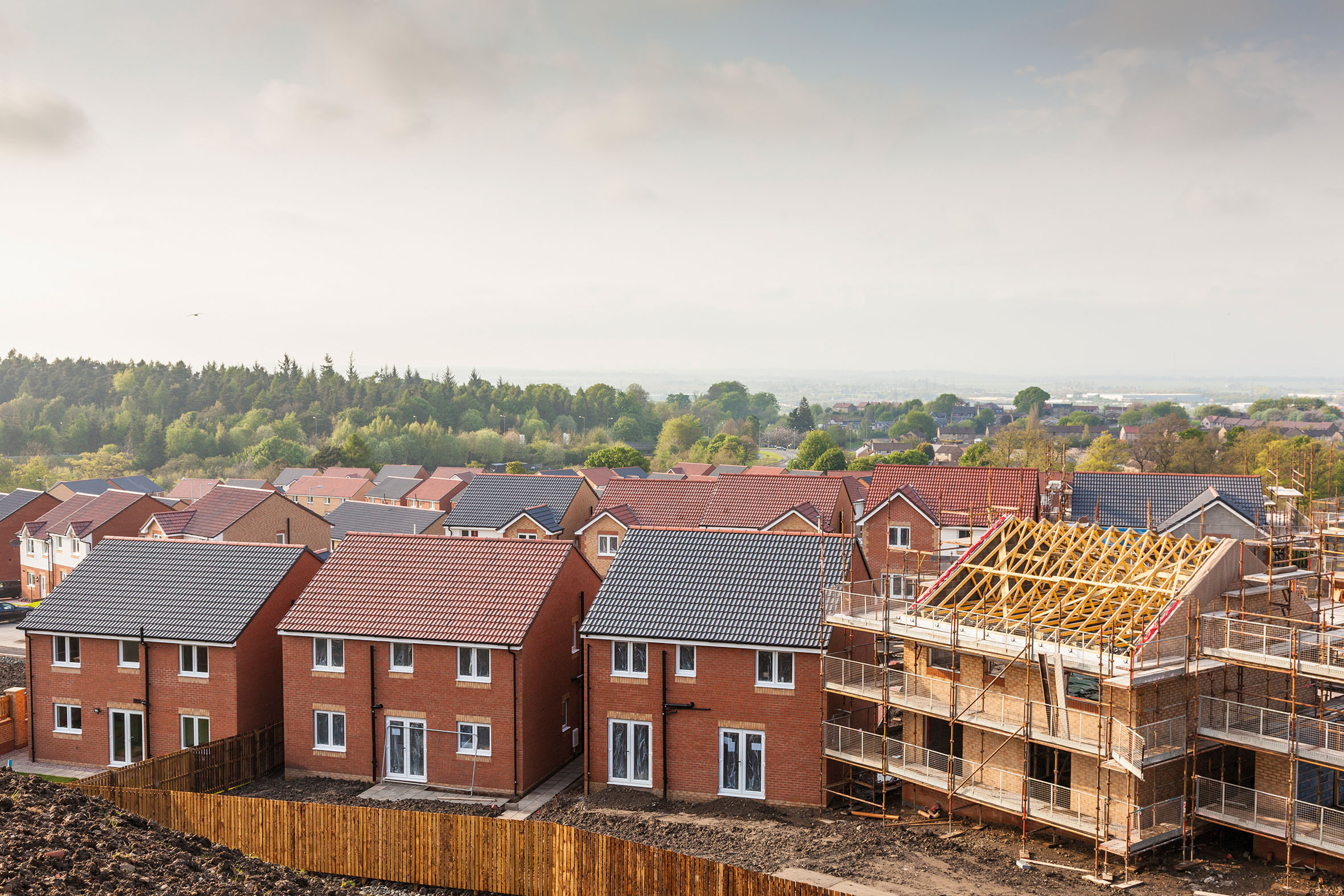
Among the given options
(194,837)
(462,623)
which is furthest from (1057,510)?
(194,837)

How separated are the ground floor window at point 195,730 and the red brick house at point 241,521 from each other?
25025 millimetres

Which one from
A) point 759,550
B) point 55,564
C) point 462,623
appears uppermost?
point 759,550

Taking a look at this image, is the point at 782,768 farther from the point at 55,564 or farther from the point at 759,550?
the point at 55,564

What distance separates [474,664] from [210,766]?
26.2 ft

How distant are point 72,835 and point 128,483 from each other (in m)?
90.8

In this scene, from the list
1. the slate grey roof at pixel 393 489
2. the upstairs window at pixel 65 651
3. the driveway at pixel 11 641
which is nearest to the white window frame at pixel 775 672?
the upstairs window at pixel 65 651

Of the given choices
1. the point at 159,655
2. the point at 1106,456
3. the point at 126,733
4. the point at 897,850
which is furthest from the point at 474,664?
the point at 1106,456

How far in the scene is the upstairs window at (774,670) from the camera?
87.7 ft

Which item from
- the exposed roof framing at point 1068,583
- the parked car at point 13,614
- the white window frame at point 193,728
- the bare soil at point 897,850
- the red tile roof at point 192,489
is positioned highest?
the exposed roof framing at point 1068,583

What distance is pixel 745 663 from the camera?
88.1ft

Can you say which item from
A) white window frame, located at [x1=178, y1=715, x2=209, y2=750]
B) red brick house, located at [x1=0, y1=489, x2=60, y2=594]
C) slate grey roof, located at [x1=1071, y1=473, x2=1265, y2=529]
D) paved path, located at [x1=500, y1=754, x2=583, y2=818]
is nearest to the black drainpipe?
white window frame, located at [x1=178, y1=715, x2=209, y2=750]

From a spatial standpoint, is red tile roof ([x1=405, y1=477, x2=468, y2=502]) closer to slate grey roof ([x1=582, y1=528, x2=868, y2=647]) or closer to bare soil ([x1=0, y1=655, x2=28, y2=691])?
bare soil ([x1=0, y1=655, x2=28, y2=691])

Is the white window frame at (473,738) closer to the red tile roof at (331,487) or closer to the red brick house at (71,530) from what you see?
the red brick house at (71,530)

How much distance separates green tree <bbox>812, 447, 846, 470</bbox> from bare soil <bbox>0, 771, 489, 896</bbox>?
10807 cm
